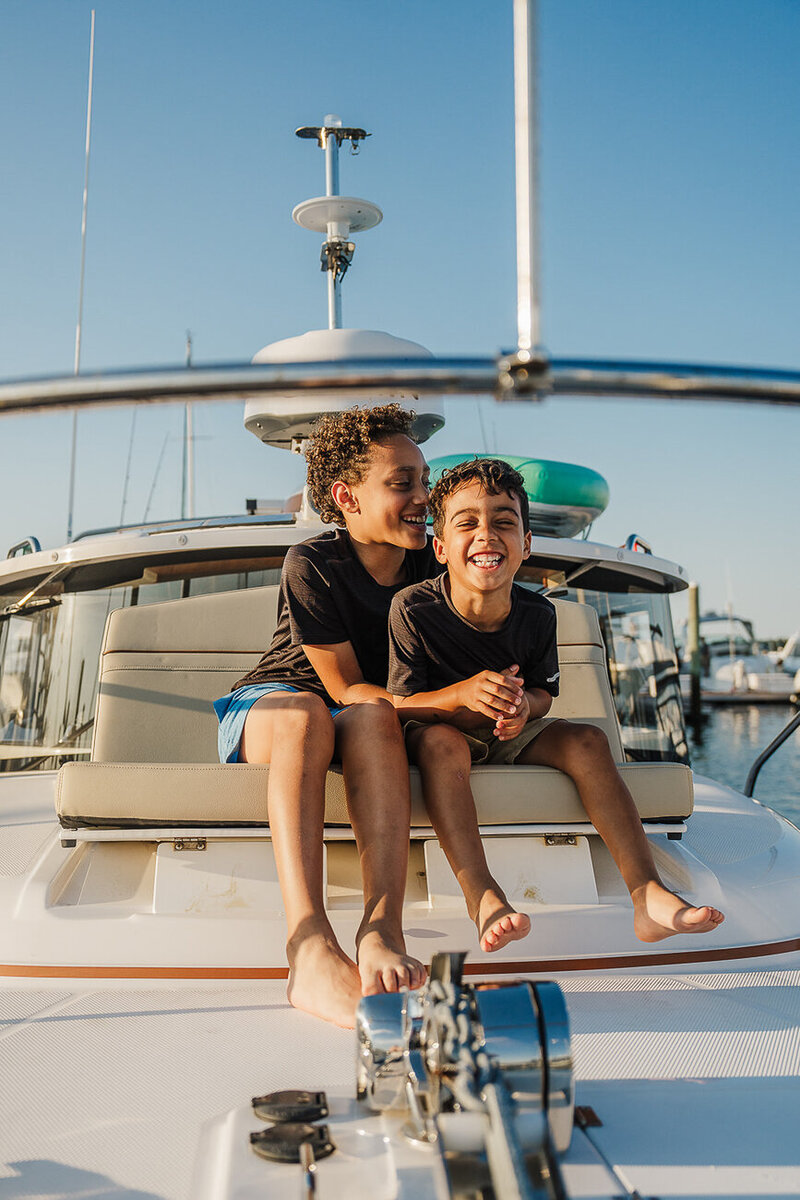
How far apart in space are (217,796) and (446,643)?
0.62m

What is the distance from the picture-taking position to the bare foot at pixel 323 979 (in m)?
1.62

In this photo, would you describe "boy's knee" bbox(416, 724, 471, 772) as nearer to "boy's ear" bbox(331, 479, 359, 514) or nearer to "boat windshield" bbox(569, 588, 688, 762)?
"boy's ear" bbox(331, 479, 359, 514)

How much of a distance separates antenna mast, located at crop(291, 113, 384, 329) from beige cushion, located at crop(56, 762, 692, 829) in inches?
120

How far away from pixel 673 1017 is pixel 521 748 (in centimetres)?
75

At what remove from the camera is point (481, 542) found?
7.27 feet

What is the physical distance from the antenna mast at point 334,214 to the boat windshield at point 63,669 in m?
1.61

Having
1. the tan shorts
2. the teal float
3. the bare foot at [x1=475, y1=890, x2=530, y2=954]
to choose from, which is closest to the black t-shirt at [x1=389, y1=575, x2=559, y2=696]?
the tan shorts

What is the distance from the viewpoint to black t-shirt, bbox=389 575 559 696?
90.1 inches

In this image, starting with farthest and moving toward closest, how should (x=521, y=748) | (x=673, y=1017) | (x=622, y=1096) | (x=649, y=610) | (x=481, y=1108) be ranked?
(x=649, y=610) < (x=521, y=748) < (x=673, y=1017) < (x=622, y=1096) < (x=481, y=1108)

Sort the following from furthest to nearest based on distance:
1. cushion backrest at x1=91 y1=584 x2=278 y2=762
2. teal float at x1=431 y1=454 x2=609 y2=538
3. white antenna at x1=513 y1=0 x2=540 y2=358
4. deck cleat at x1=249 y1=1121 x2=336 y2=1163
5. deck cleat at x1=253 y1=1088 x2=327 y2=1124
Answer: teal float at x1=431 y1=454 x2=609 y2=538 → cushion backrest at x1=91 y1=584 x2=278 y2=762 → deck cleat at x1=253 y1=1088 x2=327 y2=1124 → deck cleat at x1=249 y1=1121 x2=336 y2=1163 → white antenna at x1=513 y1=0 x2=540 y2=358

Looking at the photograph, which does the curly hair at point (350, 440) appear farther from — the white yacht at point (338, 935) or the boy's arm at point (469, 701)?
the boy's arm at point (469, 701)

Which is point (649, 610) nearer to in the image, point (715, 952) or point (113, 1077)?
point (715, 952)

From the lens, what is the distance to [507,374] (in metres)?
0.95

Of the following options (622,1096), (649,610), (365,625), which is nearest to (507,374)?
(622,1096)
